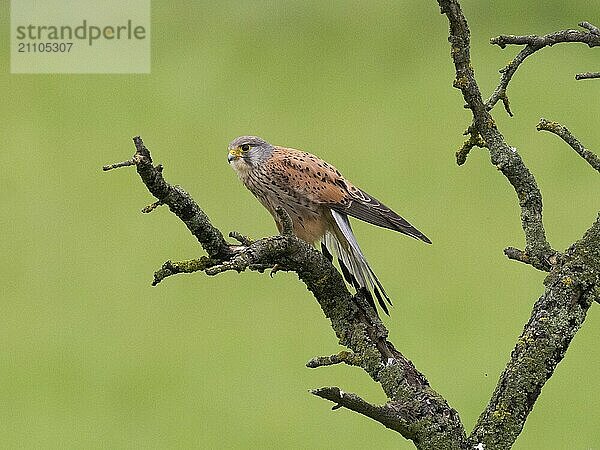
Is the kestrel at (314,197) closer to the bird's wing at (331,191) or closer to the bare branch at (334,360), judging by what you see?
the bird's wing at (331,191)

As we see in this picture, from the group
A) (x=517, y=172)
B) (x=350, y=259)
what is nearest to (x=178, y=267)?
(x=350, y=259)

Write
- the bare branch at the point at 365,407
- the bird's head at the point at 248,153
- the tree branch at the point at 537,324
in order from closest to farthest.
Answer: the bare branch at the point at 365,407 → the tree branch at the point at 537,324 → the bird's head at the point at 248,153

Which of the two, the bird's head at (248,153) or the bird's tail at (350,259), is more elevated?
the bird's head at (248,153)

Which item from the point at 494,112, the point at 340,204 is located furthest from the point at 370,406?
the point at 494,112

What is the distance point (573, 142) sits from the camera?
4.04ft

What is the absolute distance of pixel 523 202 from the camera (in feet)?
4.24

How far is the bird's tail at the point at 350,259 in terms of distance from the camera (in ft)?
4.34

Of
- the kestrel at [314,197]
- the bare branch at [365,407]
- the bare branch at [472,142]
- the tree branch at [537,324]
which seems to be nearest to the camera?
the bare branch at [365,407]

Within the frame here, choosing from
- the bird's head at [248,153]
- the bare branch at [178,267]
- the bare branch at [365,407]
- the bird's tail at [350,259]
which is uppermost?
the bird's head at [248,153]

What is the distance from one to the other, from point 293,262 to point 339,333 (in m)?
0.11

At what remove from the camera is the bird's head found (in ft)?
5.00

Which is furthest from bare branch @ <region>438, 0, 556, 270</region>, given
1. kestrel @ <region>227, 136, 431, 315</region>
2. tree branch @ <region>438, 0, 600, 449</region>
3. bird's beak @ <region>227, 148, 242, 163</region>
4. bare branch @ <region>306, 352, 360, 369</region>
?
bird's beak @ <region>227, 148, 242, 163</region>

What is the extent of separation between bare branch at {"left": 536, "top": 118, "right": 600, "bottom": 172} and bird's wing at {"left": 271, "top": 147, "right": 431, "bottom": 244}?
23 cm

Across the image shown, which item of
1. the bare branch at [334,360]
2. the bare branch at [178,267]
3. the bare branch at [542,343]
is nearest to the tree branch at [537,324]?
the bare branch at [542,343]
